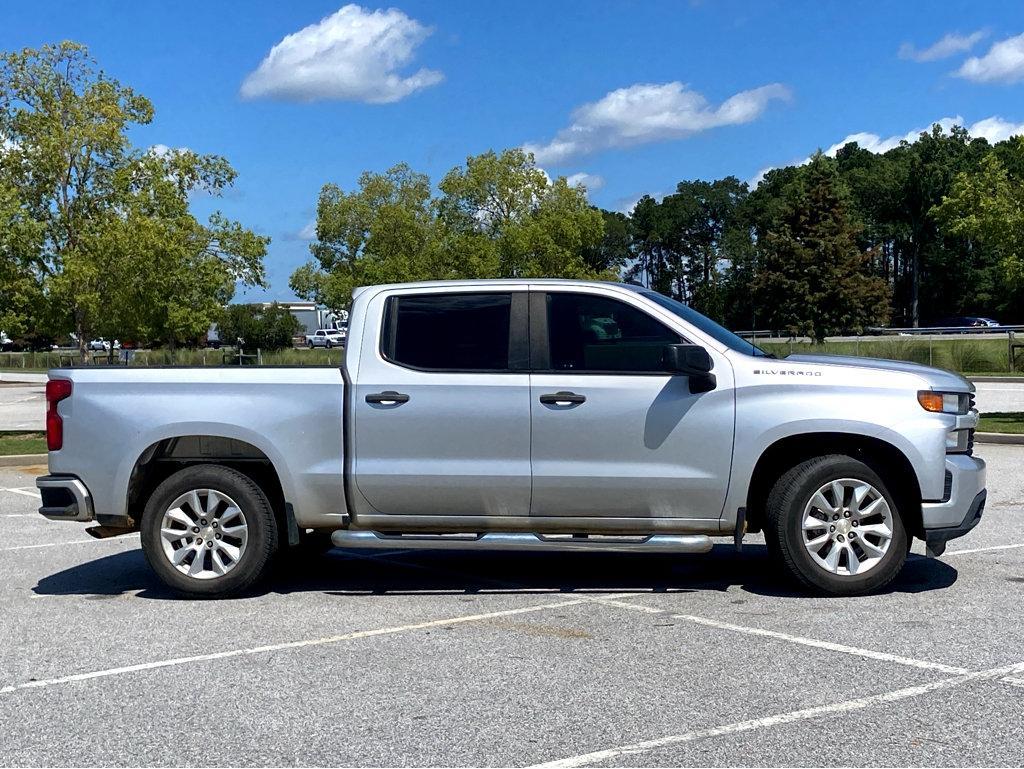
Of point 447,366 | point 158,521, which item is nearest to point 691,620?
point 447,366

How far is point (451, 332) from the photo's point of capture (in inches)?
291

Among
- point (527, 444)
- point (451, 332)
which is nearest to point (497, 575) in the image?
point (527, 444)

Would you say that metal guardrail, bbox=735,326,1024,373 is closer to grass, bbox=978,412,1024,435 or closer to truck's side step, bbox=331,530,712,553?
grass, bbox=978,412,1024,435

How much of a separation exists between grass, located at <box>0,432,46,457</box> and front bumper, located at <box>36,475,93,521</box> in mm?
9745

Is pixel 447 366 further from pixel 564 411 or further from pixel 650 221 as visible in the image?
pixel 650 221

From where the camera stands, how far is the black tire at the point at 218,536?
7316mm

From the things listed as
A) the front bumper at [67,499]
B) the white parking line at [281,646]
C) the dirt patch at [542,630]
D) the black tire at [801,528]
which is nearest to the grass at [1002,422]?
the black tire at [801,528]

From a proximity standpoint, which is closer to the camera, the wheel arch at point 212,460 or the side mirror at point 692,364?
the side mirror at point 692,364

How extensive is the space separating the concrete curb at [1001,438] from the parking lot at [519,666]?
8654mm

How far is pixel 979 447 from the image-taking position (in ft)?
53.6

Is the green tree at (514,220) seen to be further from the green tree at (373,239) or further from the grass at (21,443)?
the grass at (21,443)

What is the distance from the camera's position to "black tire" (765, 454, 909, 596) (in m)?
6.98

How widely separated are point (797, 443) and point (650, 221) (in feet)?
414

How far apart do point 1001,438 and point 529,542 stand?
11.8 meters
